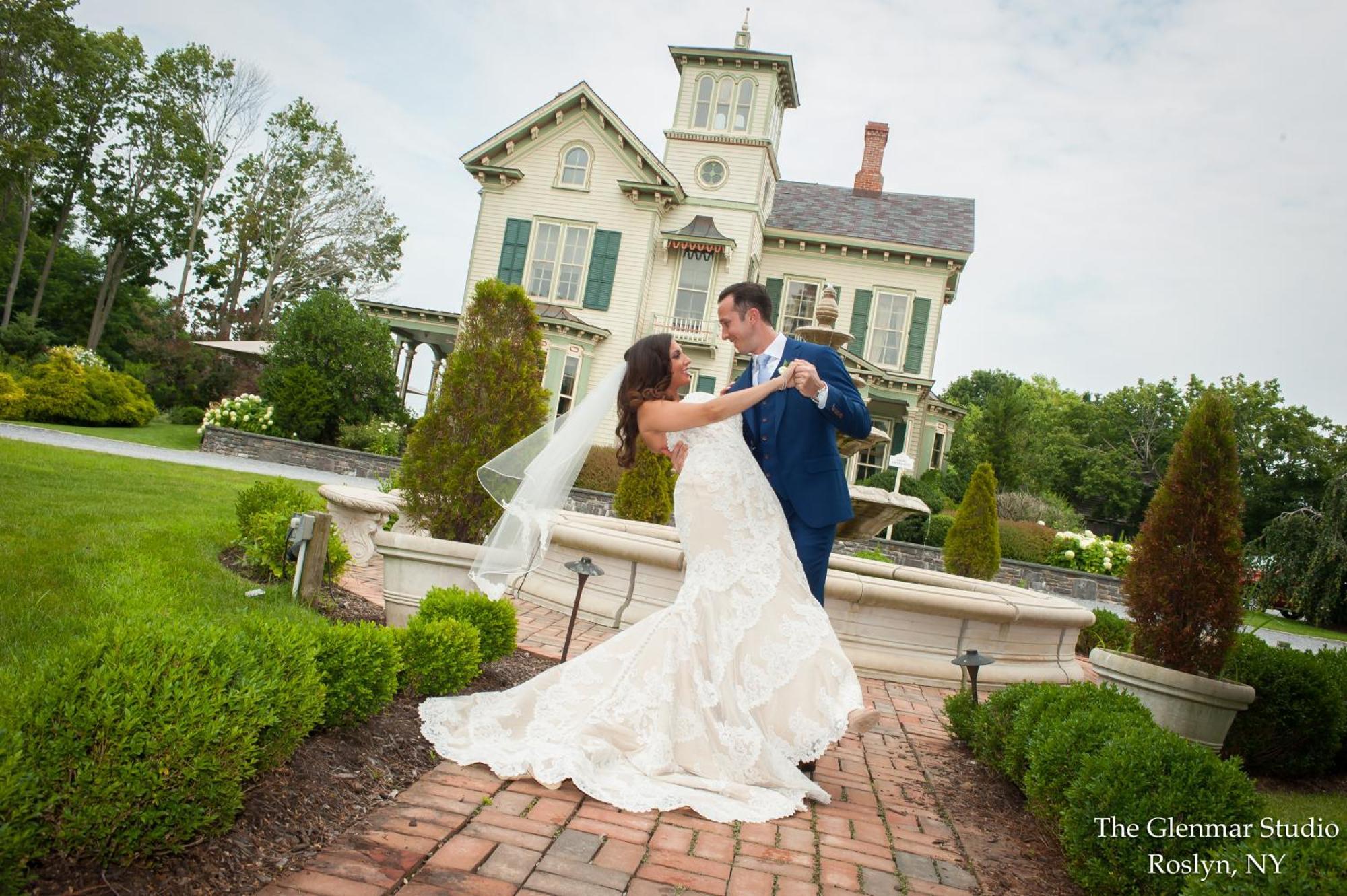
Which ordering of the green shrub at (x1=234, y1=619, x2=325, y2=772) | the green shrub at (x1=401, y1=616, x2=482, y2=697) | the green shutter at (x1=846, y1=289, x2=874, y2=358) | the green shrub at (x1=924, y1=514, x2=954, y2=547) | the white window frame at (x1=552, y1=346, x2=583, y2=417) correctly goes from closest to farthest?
the green shrub at (x1=234, y1=619, x2=325, y2=772), the green shrub at (x1=401, y1=616, x2=482, y2=697), the green shrub at (x1=924, y1=514, x2=954, y2=547), the white window frame at (x1=552, y1=346, x2=583, y2=417), the green shutter at (x1=846, y1=289, x2=874, y2=358)

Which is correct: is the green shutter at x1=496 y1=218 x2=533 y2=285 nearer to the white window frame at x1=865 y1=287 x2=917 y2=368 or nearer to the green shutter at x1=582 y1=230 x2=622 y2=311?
the green shutter at x1=582 y1=230 x2=622 y2=311

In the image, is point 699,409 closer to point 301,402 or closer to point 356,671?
point 356,671

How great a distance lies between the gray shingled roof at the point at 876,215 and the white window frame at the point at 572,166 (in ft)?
19.2

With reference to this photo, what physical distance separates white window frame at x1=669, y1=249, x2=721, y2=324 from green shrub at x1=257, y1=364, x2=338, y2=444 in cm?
948

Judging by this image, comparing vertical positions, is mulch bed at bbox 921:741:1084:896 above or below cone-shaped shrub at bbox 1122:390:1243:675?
below

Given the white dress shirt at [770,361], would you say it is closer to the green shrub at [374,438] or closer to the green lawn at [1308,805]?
the green lawn at [1308,805]

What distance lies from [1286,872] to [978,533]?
37.1 ft

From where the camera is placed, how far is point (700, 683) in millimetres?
3820

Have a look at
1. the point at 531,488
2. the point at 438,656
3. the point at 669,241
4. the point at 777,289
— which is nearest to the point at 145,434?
the point at 669,241

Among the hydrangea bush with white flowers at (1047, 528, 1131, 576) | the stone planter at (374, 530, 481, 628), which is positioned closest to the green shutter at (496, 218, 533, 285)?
the hydrangea bush with white flowers at (1047, 528, 1131, 576)

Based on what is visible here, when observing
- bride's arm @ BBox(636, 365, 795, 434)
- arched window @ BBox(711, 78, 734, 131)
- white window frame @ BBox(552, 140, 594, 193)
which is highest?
arched window @ BBox(711, 78, 734, 131)

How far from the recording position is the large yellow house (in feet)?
79.2

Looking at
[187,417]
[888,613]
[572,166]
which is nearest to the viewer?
[888,613]

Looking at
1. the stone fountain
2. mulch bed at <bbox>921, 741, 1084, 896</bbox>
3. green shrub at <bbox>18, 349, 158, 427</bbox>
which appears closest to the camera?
mulch bed at <bbox>921, 741, 1084, 896</bbox>
